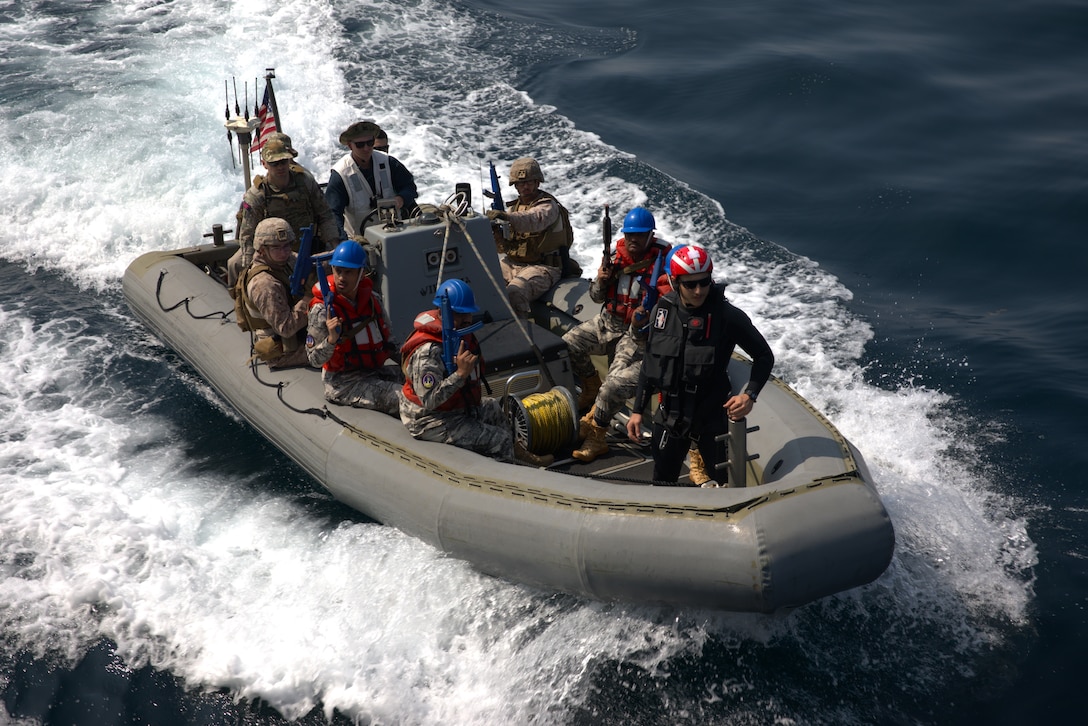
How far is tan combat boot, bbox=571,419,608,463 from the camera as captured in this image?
6570mm

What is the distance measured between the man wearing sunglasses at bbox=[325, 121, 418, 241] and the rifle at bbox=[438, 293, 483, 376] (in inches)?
82.5

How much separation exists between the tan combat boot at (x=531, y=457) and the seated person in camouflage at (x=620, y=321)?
0.20 m

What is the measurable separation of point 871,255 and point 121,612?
781 centimetres

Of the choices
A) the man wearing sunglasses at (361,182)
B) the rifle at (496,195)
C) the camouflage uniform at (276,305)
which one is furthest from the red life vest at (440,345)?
the rifle at (496,195)

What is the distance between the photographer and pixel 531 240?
792 centimetres

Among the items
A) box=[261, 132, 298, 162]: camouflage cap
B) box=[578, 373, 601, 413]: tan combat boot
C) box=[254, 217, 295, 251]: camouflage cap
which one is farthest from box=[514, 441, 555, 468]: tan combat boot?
box=[261, 132, 298, 162]: camouflage cap

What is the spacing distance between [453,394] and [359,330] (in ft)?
2.67

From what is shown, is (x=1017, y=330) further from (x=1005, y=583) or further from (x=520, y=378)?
(x=520, y=378)

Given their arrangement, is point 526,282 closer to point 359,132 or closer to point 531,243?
point 531,243

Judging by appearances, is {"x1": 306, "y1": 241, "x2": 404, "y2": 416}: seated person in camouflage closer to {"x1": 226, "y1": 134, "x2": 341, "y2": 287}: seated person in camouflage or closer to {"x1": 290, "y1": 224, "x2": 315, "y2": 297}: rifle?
{"x1": 290, "y1": 224, "x2": 315, "y2": 297}: rifle

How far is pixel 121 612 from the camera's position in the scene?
5828 mm

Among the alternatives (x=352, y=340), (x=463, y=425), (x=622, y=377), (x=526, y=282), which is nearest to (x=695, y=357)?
(x=622, y=377)

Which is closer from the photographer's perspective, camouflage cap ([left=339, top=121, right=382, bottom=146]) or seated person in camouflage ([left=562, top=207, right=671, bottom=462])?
seated person in camouflage ([left=562, top=207, right=671, bottom=462])

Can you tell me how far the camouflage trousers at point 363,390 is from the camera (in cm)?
662
